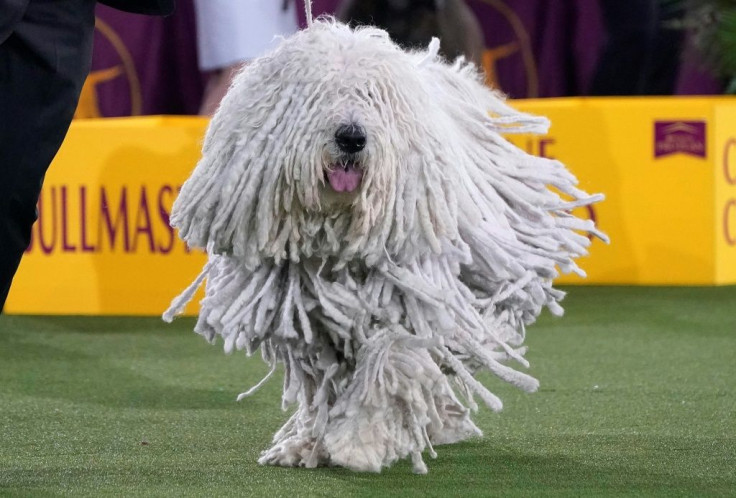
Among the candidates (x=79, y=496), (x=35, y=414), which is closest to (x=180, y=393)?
(x=35, y=414)

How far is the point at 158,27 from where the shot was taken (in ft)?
25.8

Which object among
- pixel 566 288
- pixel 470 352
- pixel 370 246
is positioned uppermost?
pixel 370 246

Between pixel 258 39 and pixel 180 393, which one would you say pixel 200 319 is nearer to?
pixel 180 393

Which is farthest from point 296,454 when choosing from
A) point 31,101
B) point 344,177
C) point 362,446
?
point 31,101

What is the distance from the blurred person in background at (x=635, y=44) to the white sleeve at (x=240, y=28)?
2.16m

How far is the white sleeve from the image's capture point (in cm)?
599

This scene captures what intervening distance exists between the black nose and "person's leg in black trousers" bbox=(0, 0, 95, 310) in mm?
522

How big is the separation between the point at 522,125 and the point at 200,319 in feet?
3.67

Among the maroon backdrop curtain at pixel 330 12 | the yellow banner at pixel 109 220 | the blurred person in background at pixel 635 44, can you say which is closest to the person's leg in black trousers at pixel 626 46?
the blurred person in background at pixel 635 44

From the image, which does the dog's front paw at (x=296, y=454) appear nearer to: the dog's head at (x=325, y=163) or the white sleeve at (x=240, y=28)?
the dog's head at (x=325, y=163)

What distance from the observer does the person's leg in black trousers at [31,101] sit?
287cm

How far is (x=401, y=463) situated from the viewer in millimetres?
3258

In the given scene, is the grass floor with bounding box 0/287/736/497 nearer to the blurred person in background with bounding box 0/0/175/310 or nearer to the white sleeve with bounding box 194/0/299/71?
the blurred person in background with bounding box 0/0/175/310

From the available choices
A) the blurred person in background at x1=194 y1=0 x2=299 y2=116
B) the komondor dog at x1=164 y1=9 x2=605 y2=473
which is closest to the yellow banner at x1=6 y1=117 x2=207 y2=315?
the blurred person in background at x1=194 y1=0 x2=299 y2=116
